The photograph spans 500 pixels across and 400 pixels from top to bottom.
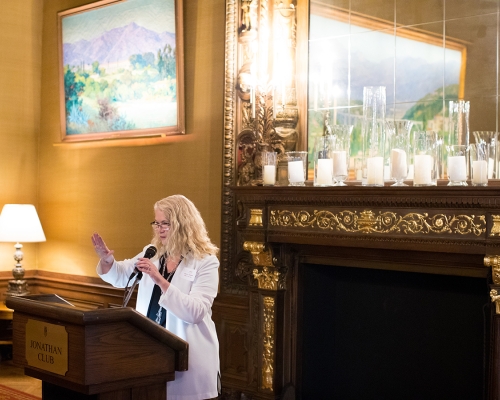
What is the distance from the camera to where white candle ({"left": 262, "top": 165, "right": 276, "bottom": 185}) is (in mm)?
4828

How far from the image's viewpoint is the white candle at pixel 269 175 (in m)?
4.83

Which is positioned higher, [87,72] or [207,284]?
[87,72]

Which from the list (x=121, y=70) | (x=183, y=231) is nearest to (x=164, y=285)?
(x=183, y=231)

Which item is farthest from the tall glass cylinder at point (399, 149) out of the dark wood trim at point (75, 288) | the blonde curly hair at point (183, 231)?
the dark wood trim at point (75, 288)

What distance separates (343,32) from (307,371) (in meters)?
2.26

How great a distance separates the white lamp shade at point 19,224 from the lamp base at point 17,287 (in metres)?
0.46

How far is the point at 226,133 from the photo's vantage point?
5.57 meters

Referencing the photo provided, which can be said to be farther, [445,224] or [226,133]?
[226,133]

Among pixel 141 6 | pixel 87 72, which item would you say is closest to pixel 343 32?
pixel 141 6

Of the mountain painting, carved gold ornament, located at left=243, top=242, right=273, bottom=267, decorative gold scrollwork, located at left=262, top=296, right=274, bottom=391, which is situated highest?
the mountain painting

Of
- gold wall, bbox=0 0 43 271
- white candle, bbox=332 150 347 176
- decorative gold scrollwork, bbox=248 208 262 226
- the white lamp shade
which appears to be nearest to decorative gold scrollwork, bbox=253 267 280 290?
decorative gold scrollwork, bbox=248 208 262 226

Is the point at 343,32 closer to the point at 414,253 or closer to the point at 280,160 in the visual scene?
the point at 280,160

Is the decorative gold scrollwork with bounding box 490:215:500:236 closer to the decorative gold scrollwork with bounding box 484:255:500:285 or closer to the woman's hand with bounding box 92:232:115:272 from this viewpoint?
the decorative gold scrollwork with bounding box 484:255:500:285

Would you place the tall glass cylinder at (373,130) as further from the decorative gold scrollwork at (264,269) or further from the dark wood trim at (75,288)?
the dark wood trim at (75,288)
